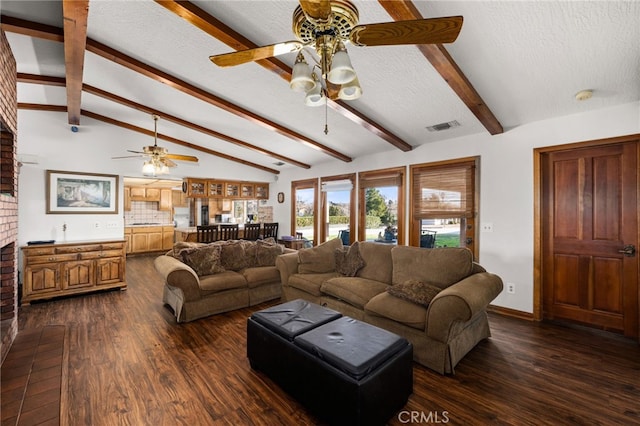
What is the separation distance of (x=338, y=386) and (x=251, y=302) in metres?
2.44

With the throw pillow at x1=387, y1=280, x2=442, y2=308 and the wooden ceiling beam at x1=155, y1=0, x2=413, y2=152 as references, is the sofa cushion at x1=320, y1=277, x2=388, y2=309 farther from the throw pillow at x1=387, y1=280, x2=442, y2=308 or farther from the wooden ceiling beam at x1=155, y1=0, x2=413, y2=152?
the wooden ceiling beam at x1=155, y1=0, x2=413, y2=152

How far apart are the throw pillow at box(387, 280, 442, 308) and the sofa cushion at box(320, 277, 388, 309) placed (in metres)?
0.26

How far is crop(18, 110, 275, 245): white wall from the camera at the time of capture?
435 centimetres

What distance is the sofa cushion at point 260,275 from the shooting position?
3.75 meters

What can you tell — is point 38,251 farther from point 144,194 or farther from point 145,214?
point 145,214

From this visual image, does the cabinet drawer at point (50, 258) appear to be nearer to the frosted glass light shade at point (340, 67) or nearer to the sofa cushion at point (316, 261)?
the sofa cushion at point (316, 261)

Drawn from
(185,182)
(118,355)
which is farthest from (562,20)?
(185,182)

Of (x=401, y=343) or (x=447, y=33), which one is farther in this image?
(x=401, y=343)

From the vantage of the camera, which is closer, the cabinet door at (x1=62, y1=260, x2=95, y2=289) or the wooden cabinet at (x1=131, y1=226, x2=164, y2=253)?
the cabinet door at (x1=62, y1=260, x2=95, y2=289)

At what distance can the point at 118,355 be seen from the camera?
2500 millimetres

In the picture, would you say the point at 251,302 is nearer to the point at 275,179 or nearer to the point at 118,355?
the point at 118,355

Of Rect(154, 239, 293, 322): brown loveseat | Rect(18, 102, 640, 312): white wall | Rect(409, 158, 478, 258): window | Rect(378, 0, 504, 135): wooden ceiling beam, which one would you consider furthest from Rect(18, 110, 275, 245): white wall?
Rect(378, 0, 504, 135): wooden ceiling beam

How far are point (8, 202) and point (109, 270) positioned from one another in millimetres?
2223

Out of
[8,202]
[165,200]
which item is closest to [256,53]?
[8,202]
